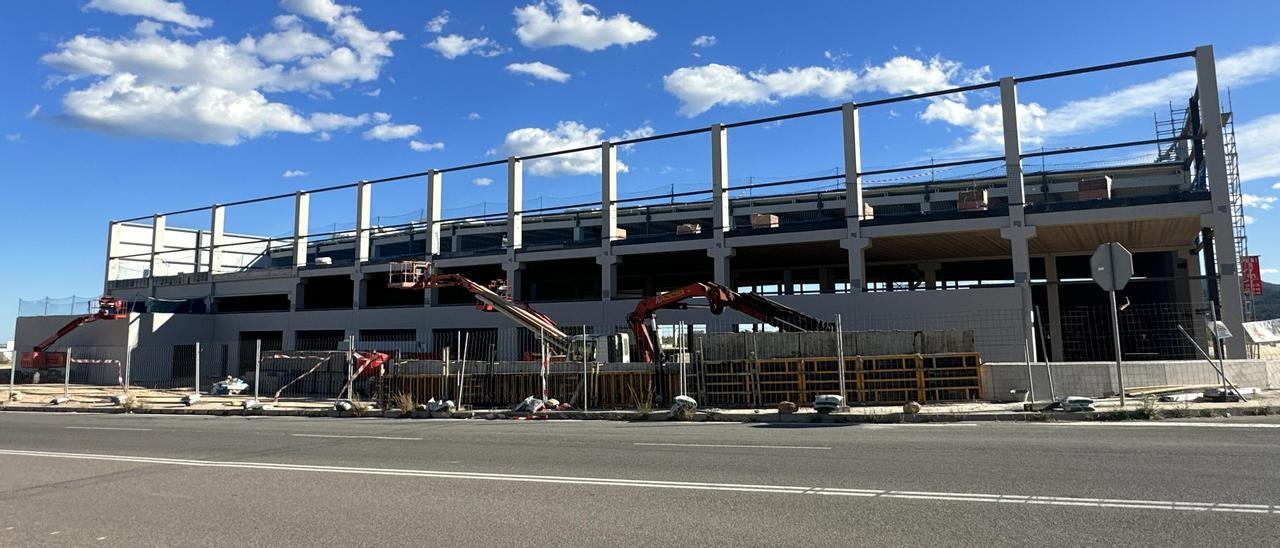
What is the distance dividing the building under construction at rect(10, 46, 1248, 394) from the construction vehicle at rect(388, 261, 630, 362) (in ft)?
2.75

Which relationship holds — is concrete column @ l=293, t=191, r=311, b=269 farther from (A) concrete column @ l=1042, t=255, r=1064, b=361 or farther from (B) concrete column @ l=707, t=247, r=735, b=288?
(A) concrete column @ l=1042, t=255, r=1064, b=361

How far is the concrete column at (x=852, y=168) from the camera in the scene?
2966cm

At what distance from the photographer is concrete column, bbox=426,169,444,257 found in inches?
1548

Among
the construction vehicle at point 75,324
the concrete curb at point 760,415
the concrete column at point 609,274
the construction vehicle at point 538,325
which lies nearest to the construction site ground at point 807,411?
the concrete curb at point 760,415

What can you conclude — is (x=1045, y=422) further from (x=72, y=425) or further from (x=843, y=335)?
(x=72, y=425)

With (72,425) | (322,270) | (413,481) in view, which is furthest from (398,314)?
(413,481)

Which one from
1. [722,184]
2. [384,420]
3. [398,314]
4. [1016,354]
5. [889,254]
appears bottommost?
[384,420]

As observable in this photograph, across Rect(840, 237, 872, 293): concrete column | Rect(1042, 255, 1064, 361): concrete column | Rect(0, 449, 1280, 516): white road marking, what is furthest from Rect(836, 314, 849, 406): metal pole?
Rect(1042, 255, 1064, 361): concrete column

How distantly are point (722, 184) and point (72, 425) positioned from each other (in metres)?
23.8

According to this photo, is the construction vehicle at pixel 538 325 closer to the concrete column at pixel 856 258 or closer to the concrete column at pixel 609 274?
the concrete column at pixel 609 274

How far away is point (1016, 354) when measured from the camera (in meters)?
21.0

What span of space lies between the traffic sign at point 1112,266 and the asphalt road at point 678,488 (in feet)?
9.21

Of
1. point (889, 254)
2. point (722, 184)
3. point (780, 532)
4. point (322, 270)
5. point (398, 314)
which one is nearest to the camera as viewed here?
point (780, 532)

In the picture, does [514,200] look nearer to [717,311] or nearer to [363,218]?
[363,218]
